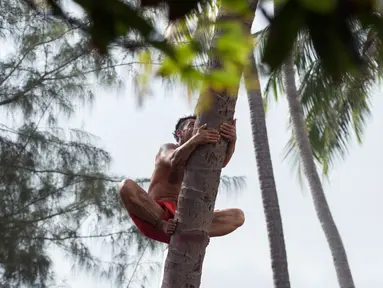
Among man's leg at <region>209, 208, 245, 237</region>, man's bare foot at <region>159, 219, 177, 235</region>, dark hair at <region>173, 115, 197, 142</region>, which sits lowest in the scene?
man's bare foot at <region>159, 219, 177, 235</region>

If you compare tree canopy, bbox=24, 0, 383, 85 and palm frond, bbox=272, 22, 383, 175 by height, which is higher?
palm frond, bbox=272, 22, 383, 175

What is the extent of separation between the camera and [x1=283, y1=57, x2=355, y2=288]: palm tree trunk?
1468 cm

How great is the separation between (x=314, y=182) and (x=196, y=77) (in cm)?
1370

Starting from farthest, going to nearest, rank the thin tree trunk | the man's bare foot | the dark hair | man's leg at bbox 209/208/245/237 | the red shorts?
man's leg at bbox 209/208/245/237 → the dark hair → the red shorts → the man's bare foot → the thin tree trunk

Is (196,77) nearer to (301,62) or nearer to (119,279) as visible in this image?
(119,279)

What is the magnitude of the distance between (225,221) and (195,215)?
5.01 ft

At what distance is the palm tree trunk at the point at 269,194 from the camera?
1243 centimetres

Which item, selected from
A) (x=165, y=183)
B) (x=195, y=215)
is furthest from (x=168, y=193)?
(x=195, y=215)

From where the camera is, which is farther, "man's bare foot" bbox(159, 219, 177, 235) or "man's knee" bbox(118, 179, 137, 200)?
"man's knee" bbox(118, 179, 137, 200)

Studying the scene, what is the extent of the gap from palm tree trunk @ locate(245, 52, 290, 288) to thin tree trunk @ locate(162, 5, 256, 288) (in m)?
6.58

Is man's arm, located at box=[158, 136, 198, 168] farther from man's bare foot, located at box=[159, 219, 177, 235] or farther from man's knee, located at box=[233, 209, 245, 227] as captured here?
man's knee, located at box=[233, 209, 245, 227]

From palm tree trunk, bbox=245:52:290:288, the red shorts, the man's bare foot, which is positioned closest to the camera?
the man's bare foot

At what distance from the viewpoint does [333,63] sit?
1.53 metres

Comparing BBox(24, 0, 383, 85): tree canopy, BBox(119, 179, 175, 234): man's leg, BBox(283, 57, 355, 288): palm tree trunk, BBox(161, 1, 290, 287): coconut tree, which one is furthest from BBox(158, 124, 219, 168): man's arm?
BBox(283, 57, 355, 288): palm tree trunk
